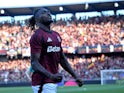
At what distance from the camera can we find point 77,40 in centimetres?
4153

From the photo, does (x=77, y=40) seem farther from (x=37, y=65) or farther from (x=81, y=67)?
(x=37, y=65)

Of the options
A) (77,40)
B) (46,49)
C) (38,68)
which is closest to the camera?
(38,68)

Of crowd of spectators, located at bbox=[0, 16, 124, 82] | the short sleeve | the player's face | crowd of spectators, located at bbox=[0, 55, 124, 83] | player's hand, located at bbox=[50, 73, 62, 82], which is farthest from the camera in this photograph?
crowd of spectators, located at bbox=[0, 16, 124, 82]

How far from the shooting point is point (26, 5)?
144 feet

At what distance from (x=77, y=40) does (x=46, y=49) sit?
3558 centimetres

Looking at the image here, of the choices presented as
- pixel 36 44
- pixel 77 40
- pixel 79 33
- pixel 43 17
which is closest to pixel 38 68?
pixel 36 44

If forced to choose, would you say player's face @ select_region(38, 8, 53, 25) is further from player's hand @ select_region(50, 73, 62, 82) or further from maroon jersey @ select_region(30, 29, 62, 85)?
player's hand @ select_region(50, 73, 62, 82)

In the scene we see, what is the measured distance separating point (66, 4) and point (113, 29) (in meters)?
5.78

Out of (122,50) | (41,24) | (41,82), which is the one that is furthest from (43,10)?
(122,50)

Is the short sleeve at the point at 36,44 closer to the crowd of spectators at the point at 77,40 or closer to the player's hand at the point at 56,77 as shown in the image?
the player's hand at the point at 56,77

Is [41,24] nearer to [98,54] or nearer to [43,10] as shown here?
[43,10]

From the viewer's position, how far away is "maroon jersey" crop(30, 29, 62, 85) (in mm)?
5902

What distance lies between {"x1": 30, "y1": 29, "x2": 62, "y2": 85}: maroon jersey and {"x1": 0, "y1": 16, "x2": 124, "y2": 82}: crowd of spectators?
101 feet

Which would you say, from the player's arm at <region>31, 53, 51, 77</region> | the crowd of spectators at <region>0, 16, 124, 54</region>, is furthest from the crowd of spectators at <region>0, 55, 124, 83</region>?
the player's arm at <region>31, 53, 51, 77</region>
